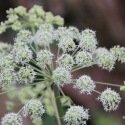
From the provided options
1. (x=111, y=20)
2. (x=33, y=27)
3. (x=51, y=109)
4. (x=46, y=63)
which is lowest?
(x=51, y=109)

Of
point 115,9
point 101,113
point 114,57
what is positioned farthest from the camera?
point 115,9

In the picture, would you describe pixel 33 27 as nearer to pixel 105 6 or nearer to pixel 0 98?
pixel 0 98

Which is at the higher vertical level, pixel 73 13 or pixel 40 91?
pixel 73 13

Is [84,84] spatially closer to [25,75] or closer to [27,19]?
[25,75]

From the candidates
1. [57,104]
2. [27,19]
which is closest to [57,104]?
[57,104]

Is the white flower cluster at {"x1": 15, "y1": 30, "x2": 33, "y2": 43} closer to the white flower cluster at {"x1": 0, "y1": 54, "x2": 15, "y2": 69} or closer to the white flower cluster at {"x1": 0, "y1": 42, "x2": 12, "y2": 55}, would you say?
the white flower cluster at {"x1": 0, "y1": 42, "x2": 12, "y2": 55}

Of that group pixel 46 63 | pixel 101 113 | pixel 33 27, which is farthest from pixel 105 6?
pixel 46 63

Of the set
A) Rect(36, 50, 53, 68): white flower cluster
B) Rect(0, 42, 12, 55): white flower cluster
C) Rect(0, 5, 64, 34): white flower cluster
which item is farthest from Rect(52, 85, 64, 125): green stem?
Rect(0, 5, 64, 34): white flower cluster
